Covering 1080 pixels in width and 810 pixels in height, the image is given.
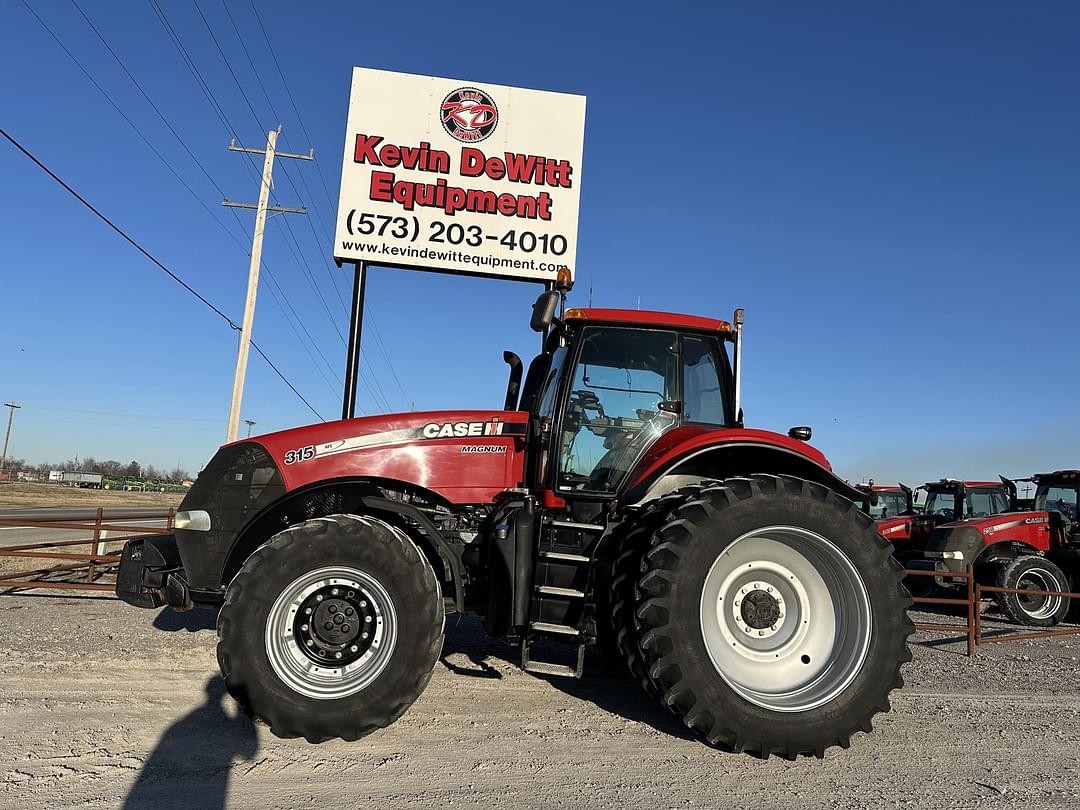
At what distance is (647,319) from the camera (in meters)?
4.54

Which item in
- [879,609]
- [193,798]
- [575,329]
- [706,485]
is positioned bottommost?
[193,798]

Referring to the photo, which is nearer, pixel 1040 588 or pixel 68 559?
pixel 68 559

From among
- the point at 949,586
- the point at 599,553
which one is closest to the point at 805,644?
the point at 599,553

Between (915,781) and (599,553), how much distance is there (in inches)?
70.0

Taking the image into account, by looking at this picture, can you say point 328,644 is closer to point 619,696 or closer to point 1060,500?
point 619,696

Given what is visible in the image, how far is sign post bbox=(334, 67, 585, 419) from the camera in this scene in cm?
967

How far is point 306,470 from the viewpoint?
425 cm

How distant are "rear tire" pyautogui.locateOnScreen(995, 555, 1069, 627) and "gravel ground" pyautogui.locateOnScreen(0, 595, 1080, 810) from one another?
4.99 meters

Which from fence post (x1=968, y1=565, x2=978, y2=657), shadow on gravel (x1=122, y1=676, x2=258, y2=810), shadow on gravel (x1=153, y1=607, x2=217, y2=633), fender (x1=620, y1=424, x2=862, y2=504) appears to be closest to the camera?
shadow on gravel (x1=122, y1=676, x2=258, y2=810)

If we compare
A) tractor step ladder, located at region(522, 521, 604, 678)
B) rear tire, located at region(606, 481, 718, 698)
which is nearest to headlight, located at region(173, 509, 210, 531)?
tractor step ladder, located at region(522, 521, 604, 678)

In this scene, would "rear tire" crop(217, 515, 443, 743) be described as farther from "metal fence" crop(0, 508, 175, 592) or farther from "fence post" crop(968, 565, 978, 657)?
"fence post" crop(968, 565, 978, 657)

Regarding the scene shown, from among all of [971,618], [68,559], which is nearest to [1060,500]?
[971,618]

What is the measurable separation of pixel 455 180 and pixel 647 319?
616 centimetres

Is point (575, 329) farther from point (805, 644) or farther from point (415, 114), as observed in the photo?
point (415, 114)
